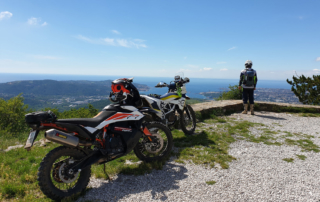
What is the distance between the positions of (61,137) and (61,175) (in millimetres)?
624

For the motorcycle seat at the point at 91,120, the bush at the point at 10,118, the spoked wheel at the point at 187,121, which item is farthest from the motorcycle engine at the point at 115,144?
the bush at the point at 10,118

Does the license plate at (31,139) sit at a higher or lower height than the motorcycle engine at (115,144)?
higher

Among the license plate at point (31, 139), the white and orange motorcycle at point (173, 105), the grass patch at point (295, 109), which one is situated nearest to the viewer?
the license plate at point (31, 139)

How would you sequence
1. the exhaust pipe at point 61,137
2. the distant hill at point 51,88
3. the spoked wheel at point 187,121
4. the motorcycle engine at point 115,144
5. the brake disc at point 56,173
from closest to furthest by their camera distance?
the exhaust pipe at point 61,137 < the brake disc at point 56,173 < the motorcycle engine at point 115,144 < the spoked wheel at point 187,121 < the distant hill at point 51,88

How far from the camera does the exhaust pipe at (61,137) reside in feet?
8.25

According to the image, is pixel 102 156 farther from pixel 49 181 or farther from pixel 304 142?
pixel 304 142

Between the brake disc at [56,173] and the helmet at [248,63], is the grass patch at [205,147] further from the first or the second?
the helmet at [248,63]

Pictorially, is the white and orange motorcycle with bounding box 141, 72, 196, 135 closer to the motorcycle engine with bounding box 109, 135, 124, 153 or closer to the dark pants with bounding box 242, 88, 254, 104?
the motorcycle engine with bounding box 109, 135, 124, 153

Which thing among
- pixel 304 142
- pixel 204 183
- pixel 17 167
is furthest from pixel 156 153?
pixel 304 142

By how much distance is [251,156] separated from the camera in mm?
4449

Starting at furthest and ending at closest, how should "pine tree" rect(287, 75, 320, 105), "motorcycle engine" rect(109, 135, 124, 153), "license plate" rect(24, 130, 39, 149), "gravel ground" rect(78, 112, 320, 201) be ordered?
"pine tree" rect(287, 75, 320, 105)
"motorcycle engine" rect(109, 135, 124, 153)
"gravel ground" rect(78, 112, 320, 201)
"license plate" rect(24, 130, 39, 149)

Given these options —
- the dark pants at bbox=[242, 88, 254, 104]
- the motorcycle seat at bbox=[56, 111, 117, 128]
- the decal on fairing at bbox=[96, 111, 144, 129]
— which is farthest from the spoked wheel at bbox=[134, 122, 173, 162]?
the dark pants at bbox=[242, 88, 254, 104]

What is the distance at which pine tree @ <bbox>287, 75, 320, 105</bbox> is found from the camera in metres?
15.0

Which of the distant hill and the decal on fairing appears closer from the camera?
the decal on fairing
